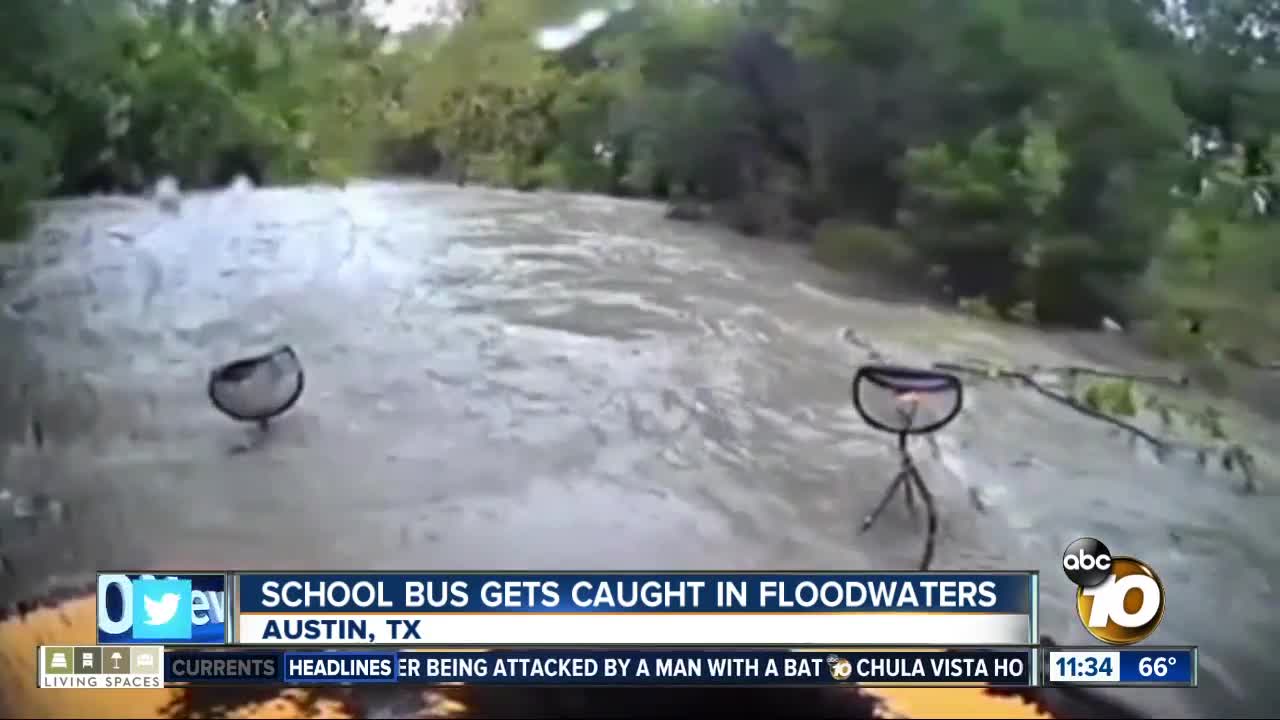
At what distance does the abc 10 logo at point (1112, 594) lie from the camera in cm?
127

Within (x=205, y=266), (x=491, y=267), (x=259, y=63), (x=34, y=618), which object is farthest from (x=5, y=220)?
(x=491, y=267)

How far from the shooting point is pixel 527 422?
4.25ft

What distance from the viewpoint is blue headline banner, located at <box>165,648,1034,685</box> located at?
49.6 inches

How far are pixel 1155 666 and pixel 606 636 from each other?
2.04 feet

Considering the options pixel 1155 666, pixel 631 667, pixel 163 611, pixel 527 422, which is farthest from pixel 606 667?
pixel 1155 666

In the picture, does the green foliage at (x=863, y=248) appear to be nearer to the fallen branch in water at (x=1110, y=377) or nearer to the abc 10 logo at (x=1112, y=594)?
the fallen branch in water at (x=1110, y=377)

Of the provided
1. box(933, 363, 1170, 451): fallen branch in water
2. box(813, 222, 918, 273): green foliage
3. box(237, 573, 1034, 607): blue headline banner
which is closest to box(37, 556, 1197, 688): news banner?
box(237, 573, 1034, 607): blue headline banner

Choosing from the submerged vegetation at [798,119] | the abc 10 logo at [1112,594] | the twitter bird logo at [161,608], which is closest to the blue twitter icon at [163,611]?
the twitter bird logo at [161,608]

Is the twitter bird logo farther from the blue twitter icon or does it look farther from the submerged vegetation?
the submerged vegetation

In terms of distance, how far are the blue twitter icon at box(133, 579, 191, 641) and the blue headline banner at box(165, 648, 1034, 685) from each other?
0.03 meters

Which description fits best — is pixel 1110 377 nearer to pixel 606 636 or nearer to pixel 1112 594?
pixel 1112 594

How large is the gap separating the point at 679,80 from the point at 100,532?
86cm

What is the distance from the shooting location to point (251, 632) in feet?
4.16

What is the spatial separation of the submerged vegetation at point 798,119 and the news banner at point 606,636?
1.18 feet
